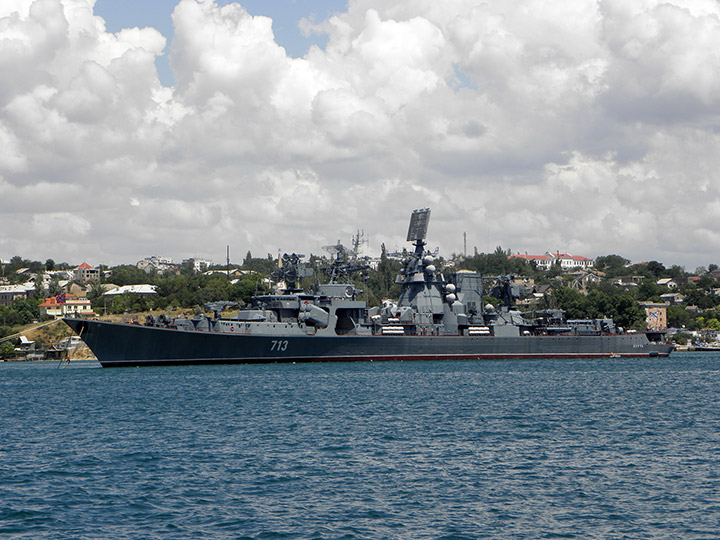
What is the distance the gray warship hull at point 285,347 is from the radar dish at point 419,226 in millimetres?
12625

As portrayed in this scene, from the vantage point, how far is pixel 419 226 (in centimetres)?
8431

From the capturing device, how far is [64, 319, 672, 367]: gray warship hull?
63156 millimetres

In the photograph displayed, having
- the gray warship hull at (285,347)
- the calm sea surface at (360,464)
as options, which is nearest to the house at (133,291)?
the gray warship hull at (285,347)

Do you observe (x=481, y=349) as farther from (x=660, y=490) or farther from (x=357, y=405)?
(x=660, y=490)

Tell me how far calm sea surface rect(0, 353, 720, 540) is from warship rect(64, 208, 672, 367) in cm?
1798

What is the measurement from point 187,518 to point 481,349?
61.1m

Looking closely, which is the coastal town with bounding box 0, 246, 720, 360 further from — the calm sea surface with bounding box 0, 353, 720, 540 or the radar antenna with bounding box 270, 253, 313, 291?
the calm sea surface with bounding box 0, 353, 720, 540

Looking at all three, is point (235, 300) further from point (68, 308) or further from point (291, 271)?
point (291, 271)

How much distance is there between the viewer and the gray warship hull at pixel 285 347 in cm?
6316

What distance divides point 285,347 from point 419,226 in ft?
75.7

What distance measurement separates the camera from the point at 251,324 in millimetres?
65812

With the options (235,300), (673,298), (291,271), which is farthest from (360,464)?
(673,298)

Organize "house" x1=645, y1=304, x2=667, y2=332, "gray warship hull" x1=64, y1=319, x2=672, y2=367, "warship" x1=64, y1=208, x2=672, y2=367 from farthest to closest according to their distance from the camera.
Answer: "house" x1=645, y1=304, x2=667, y2=332, "warship" x1=64, y1=208, x2=672, y2=367, "gray warship hull" x1=64, y1=319, x2=672, y2=367

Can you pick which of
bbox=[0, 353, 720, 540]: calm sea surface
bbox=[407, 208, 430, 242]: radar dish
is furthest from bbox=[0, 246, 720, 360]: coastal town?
bbox=[0, 353, 720, 540]: calm sea surface
